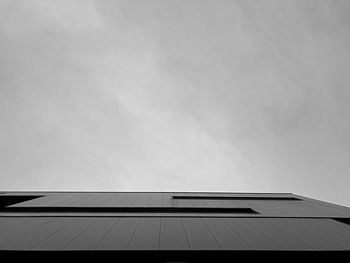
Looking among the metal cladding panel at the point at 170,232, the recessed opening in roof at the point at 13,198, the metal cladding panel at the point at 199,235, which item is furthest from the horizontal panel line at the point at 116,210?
the recessed opening in roof at the point at 13,198

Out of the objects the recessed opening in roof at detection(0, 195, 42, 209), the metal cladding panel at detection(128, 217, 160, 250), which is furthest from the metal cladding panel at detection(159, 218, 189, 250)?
the recessed opening in roof at detection(0, 195, 42, 209)

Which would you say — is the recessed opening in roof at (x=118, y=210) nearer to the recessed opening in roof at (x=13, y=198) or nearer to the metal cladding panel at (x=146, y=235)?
the metal cladding panel at (x=146, y=235)

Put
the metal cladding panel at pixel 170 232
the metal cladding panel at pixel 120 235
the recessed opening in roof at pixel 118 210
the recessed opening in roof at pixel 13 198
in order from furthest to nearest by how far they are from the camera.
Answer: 1. the recessed opening in roof at pixel 13 198
2. the recessed opening in roof at pixel 118 210
3. the metal cladding panel at pixel 170 232
4. the metal cladding panel at pixel 120 235

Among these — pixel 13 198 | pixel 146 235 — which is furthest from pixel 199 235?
pixel 13 198

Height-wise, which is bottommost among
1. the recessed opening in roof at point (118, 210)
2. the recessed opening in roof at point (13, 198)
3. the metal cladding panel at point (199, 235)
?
the metal cladding panel at point (199, 235)

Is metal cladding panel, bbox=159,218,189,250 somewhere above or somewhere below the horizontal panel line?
below

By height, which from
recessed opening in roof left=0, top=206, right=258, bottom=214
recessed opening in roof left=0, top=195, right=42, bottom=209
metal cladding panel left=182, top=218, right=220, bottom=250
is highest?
recessed opening in roof left=0, top=195, right=42, bottom=209

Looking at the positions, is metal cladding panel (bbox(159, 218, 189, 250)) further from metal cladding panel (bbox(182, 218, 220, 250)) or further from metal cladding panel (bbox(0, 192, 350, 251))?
metal cladding panel (bbox(182, 218, 220, 250))

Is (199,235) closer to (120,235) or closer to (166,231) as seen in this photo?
(166,231)

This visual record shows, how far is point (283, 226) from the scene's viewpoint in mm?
8070
